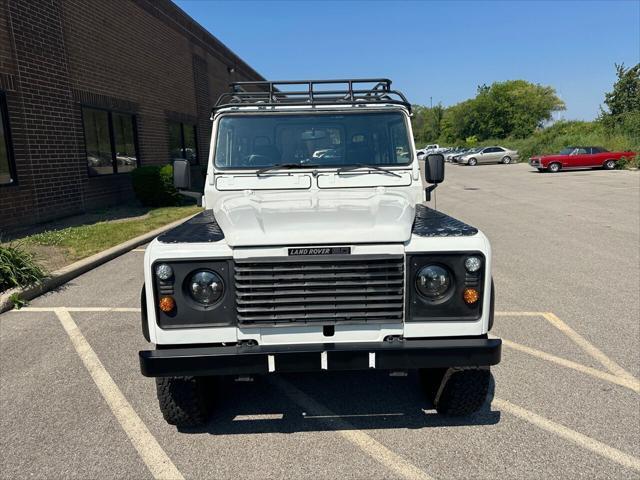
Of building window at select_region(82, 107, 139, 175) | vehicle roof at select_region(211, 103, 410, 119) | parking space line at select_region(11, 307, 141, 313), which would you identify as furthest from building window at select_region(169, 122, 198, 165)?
vehicle roof at select_region(211, 103, 410, 119)

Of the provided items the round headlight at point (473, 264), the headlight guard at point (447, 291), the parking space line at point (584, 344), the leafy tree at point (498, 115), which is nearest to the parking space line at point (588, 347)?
the parking space line at point (584, 344)

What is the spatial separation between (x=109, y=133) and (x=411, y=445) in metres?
12.6

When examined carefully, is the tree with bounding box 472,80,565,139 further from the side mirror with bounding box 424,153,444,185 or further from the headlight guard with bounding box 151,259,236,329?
the headlight guard with bounding box 151,259,236,329

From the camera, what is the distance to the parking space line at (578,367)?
373 centimetres

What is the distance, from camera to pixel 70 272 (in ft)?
23.1

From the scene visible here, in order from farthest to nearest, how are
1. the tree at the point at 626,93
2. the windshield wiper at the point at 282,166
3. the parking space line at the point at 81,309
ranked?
the tree at the point at 626,93 < the parking space line at the point at 81,309 < the windshield wiper at the point at 282,166

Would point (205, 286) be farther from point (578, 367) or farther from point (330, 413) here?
point (578, 367)

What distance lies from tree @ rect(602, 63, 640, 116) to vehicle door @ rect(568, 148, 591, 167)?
11.5m

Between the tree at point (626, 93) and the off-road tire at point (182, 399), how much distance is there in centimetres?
4272

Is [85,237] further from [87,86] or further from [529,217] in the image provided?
[529,217]

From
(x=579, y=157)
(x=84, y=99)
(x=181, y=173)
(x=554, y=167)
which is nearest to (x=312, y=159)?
(x=181, y=173)

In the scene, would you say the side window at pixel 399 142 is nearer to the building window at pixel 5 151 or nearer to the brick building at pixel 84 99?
the brick building at pixel 84 99

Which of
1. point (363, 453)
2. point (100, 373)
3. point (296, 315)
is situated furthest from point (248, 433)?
point (100, 373)

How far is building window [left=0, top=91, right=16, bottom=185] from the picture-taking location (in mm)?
9422
